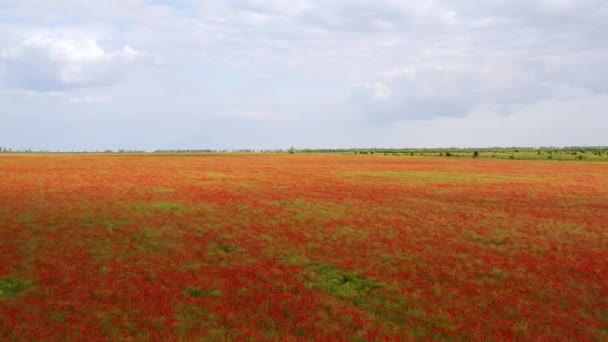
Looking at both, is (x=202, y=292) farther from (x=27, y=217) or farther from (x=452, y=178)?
(x=452, y=178)

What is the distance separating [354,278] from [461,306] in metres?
3.24

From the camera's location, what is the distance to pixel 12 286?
38.8 feet

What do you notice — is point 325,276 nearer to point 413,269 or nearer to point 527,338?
point 413,269

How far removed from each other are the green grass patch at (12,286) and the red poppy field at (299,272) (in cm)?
6

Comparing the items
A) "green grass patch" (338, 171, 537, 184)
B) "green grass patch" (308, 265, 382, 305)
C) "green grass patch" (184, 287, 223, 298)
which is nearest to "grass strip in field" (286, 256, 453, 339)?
"green grass patch" (308, 265, 382, 305)

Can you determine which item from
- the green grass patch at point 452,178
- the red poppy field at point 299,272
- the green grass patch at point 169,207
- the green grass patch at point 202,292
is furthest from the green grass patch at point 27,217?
the green grass patch at point 452,178

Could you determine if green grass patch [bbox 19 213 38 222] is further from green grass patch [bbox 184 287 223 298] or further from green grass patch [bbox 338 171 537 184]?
green grass patch [bbox 338 171 537 184]

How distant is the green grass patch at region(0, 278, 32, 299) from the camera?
1126 cm

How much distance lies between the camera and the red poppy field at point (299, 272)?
9758 mm

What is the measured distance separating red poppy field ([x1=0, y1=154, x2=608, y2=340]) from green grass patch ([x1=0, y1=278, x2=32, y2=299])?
6cm

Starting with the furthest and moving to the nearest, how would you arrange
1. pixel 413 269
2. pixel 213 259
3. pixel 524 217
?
pixel 524 217 < pixel 213 259 < pixel 413 269

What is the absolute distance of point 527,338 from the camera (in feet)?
30.5

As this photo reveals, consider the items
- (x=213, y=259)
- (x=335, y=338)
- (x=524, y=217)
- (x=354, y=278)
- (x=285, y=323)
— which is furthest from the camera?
(x=524, y=217)

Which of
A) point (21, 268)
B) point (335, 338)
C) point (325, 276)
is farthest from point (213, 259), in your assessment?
point (335, 338)
